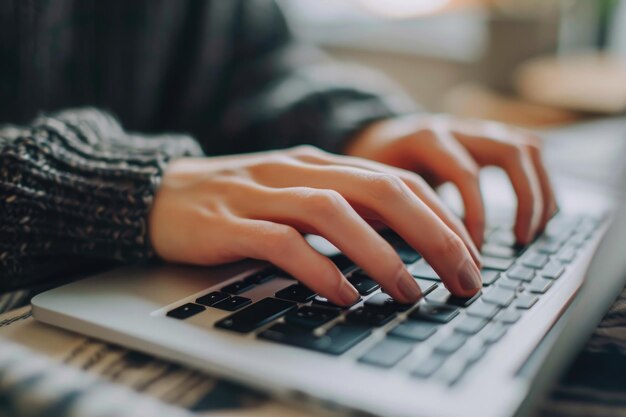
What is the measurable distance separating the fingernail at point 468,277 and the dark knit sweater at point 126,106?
0.67 ft

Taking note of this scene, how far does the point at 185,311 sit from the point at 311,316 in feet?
0.22

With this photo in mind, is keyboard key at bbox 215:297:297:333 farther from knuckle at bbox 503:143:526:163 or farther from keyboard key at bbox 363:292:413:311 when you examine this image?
knuckle at bbox 503:143:526:163

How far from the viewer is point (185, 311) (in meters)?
0.32

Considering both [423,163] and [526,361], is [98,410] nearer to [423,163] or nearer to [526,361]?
[526,361]

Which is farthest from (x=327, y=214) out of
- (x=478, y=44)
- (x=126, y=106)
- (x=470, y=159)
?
(x=478, y=44)

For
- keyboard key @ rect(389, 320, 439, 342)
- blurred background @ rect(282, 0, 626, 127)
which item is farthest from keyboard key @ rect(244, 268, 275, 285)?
blurred background @ rect(282, 0, 626, 127)

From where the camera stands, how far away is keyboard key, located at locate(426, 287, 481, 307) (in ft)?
1.07

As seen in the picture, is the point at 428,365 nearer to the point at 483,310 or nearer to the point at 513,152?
the point at 483,310

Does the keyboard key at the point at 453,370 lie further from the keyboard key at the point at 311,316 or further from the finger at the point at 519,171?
the finger at the point at 519,171

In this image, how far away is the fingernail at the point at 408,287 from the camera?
32cm

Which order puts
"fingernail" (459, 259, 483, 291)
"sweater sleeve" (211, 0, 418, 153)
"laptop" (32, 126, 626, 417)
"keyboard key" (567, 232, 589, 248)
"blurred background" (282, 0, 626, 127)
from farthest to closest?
"blurred background" (282, 0, 626, 127), "sweater sleeve" (211, 0, 418, 153), "keyboard key" (567, 232, 589, 248), "fingernail" (459, 259, 483, 291), "laptop" (32, 126, 626, 417)

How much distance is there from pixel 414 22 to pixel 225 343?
7.27 feet

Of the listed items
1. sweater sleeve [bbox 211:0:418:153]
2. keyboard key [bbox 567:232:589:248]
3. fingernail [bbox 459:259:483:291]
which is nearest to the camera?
fingernail [bbox 459:259:483:291]

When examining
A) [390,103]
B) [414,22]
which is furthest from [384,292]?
[414,22]
